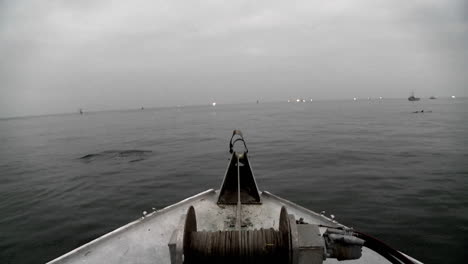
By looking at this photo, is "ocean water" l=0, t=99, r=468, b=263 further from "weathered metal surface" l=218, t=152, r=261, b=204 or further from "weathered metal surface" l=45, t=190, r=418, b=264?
"weathered metal surface" l=218, t=152, r=261, b=204

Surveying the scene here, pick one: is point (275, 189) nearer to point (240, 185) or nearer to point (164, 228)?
point (240, 185)

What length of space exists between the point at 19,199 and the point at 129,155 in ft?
39.2

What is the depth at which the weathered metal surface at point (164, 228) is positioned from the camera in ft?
17.5

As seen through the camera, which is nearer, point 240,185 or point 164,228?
point 164,228

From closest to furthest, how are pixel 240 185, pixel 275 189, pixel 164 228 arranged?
pixel 164 228
pixel 240 185
pixel 275 189

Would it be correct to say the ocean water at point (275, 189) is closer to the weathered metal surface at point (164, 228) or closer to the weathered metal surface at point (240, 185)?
the weathered metal surface at point (164, 228)

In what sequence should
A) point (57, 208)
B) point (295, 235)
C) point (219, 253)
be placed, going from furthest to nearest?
point (57, 208) < point (219, 253) < point (295, 235)

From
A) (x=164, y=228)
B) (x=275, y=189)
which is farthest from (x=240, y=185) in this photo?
(x=275, y=189)

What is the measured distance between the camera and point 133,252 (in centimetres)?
554

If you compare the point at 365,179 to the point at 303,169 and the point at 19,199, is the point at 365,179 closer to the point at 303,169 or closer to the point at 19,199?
the point at 303,169

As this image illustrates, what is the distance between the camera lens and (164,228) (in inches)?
258

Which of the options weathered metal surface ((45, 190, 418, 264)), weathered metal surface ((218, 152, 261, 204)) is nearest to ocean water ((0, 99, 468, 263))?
weathered metal surface ((45, 190, 418, 264))

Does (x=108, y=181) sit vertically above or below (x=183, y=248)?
below

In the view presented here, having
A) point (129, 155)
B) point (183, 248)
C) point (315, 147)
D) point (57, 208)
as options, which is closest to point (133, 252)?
point (183, 248)
